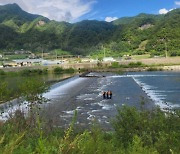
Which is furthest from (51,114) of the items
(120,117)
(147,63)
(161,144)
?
(147,63)

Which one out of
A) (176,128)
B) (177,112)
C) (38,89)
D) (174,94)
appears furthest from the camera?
(174,94)

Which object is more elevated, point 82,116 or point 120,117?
point 120,117

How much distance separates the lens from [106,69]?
131625mm

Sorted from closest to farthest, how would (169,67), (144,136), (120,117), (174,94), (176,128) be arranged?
(144,136) < (176,128) < (120,117) < (174,94) < (169,67)

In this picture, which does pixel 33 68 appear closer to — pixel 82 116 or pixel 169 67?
pixel 169 67

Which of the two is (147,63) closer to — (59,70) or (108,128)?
(59,70)

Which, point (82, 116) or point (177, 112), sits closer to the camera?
point (177, 112)

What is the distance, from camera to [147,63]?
139250mm

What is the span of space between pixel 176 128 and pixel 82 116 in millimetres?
18963

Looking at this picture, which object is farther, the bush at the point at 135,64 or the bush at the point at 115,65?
the bush at the point at 115,65

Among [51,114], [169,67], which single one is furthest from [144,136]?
[169,67]

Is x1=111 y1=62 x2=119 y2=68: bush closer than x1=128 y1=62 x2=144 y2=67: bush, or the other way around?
x1=128 y1=62 x2=144 y2=67: bush

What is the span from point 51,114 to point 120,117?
18398 millimetres

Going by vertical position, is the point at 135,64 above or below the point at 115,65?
above
